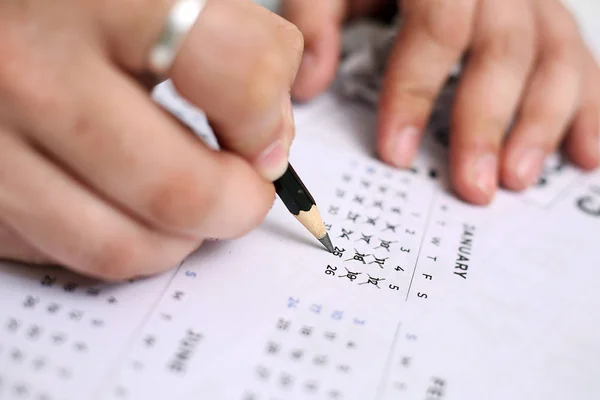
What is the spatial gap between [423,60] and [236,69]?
13.5 inches

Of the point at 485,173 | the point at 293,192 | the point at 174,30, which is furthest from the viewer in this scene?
the point at 485,173

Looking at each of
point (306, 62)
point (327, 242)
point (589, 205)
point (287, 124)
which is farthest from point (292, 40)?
point (589, 205)

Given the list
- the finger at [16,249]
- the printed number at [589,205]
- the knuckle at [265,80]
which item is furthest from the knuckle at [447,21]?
the finger at [16,249]

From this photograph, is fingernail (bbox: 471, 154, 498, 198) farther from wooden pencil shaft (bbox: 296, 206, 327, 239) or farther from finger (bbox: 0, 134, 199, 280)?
finger (bbox: 0, 134, 199, 280)

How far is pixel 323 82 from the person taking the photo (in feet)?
2.09

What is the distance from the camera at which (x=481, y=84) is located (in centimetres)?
60

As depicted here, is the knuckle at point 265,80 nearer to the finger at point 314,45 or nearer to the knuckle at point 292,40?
the knuckle at point 292,40

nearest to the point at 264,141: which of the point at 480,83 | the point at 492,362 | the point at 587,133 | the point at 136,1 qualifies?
the point at 136,1

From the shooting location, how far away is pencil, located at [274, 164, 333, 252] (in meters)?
0.41

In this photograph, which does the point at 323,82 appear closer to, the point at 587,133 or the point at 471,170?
the point at 471,170

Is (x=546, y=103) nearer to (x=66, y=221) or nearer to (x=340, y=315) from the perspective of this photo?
(x=340, y=315)

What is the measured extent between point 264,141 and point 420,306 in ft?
0.55

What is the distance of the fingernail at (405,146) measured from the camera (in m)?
0.57

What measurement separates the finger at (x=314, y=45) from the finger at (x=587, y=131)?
28 cm
